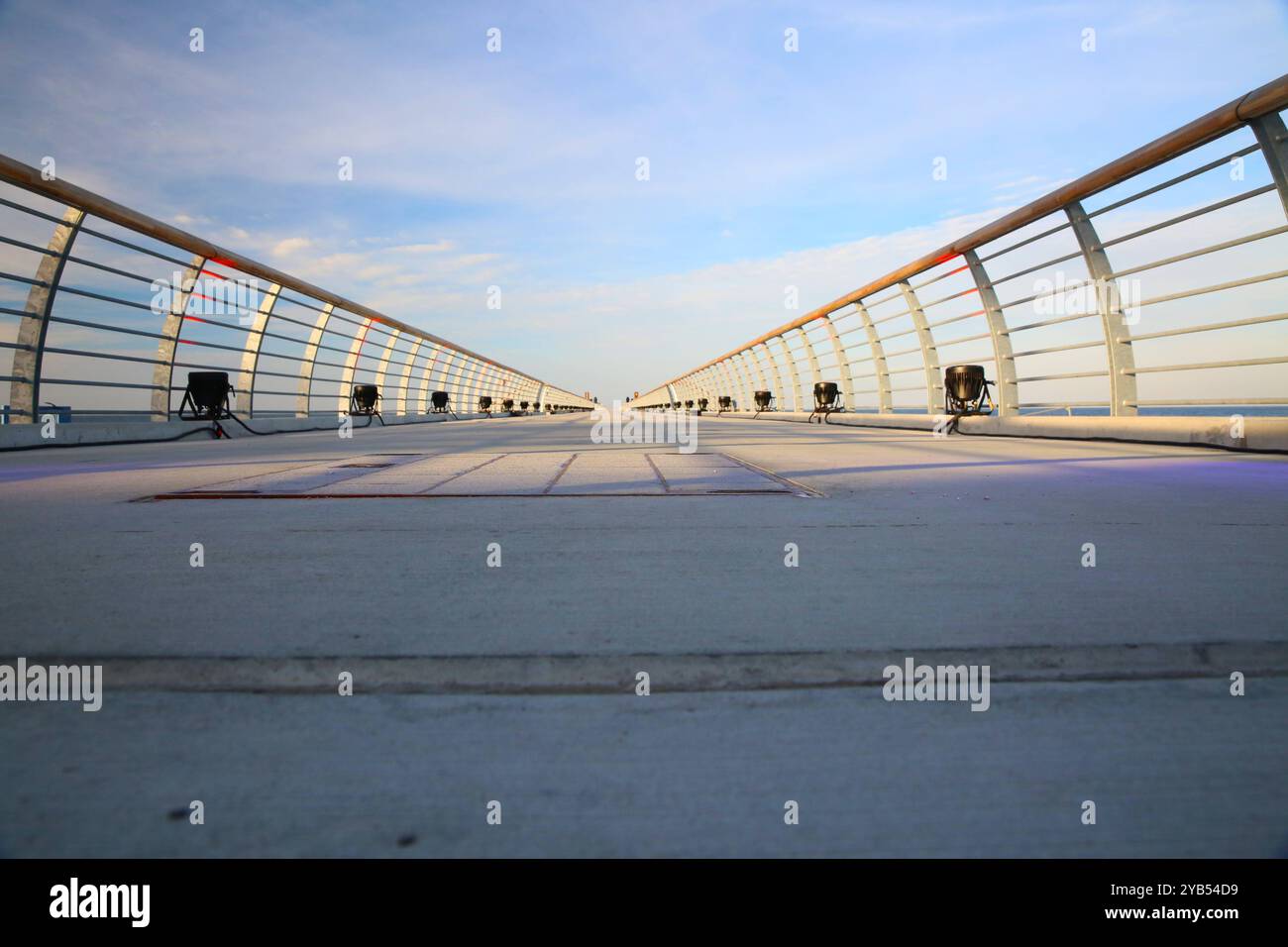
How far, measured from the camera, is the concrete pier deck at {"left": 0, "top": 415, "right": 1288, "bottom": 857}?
98 centimetres

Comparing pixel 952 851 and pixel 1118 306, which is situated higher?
pixel 1118 306

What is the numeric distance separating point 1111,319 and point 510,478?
5794 mm

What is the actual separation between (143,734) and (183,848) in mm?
338

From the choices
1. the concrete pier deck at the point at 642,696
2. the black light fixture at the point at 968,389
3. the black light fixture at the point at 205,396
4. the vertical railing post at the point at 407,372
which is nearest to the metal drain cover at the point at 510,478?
the concrete pier deck at the point at 642,696

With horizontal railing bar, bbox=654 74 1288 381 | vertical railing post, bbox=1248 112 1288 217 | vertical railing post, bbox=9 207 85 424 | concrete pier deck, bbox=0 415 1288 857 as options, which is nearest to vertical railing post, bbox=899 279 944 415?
horizontal railing bar, bbox=654 74 1288 381

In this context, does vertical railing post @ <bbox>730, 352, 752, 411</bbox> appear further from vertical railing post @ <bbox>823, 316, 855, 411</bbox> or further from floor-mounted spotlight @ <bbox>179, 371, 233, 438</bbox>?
floor-mounted spotlight @ <bbox>179, 371, 233, 438</bbox>

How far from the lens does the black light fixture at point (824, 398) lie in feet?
52.1

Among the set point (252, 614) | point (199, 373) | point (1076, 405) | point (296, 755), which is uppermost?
point (199, 373)

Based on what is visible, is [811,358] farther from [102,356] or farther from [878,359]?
[102,356]

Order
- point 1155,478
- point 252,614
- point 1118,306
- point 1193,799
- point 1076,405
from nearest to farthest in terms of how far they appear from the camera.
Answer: point 1193,799
point 252,614
point 1155,478
point 1118,306
point 1076,405
